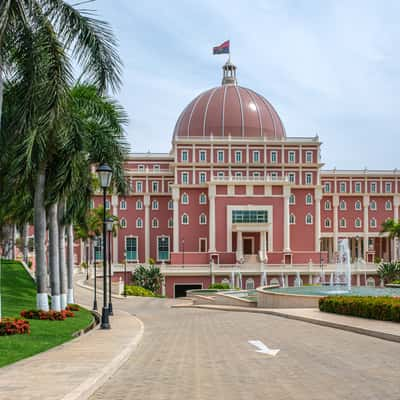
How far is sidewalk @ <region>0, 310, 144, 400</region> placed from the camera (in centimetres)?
803

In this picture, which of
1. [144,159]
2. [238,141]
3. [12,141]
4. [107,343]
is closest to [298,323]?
[107,343]

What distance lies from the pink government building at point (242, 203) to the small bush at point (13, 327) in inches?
1772

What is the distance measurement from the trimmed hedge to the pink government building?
36.9 meters

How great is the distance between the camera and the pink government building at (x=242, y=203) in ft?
218

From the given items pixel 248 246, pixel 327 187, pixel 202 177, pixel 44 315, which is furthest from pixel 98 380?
pixel 327 187

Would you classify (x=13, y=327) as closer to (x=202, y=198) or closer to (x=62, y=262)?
(x=62, y=262)

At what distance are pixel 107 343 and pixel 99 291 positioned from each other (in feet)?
116

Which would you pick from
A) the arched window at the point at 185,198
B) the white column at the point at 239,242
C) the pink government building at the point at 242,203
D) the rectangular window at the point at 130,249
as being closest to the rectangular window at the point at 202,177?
the pink government building at the point at 242,203

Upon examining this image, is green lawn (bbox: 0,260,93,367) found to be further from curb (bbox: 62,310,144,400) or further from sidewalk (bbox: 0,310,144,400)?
curb (bbox: 62,310,144,400)

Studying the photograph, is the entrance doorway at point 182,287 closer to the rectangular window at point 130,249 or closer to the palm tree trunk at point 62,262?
the rectangular window at point 130,249

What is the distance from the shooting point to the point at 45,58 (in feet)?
49.6

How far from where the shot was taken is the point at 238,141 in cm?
7288

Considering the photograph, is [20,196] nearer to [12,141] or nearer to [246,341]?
[12,141]

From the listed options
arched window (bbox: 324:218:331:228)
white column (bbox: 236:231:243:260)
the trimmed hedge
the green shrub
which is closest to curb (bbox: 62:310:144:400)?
the trimmed hedge
